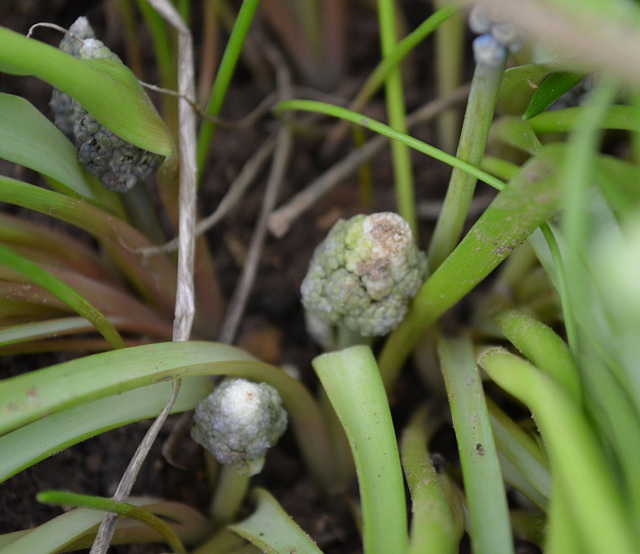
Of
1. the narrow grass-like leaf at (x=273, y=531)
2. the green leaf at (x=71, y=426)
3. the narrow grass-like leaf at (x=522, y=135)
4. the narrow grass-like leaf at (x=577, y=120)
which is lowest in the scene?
the narrow grass-like leaf at (x=273, y=531)

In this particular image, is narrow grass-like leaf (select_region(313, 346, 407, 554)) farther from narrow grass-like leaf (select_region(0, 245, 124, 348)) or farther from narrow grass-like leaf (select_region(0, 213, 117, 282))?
narrow grass-like leaf (select_region(0, 213, 117, 282))

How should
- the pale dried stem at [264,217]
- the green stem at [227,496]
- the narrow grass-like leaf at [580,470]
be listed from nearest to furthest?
the narrow grass-like leaf at [580,470]
the green stem at [227,496]
the pale dried stem at [264,217]

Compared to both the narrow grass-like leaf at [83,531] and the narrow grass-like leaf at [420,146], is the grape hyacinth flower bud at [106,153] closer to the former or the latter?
Result: the narrow grass-like leaf at [420,146]

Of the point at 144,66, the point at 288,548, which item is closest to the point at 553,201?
the point at 288,548

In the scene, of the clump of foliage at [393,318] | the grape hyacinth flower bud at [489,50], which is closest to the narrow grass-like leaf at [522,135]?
the clump of foliage at [393,318]

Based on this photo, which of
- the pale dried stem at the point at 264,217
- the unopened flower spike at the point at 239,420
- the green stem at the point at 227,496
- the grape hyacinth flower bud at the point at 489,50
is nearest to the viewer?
the grape hyacinth flower bud at the point at 489,50

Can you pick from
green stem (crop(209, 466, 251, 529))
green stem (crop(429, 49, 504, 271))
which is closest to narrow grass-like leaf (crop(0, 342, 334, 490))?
green stem (crop(209, 466, 251, 529))
